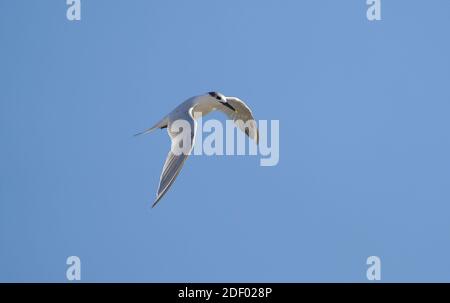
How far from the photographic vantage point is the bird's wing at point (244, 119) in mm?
15016

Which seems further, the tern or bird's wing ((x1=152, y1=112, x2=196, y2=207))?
the tern

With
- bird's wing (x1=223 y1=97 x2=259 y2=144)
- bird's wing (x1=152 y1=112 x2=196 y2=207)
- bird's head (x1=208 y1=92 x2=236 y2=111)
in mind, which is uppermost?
bird's head (x1=208 y1=92 x2=236 y2=111)

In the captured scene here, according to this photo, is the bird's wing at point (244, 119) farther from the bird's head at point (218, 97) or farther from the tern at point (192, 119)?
the bird's head at point (218, 97)

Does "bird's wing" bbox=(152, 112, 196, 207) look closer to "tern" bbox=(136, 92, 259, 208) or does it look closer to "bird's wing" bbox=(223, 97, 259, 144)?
"tern" bbox=(136, 92, 259, 208)

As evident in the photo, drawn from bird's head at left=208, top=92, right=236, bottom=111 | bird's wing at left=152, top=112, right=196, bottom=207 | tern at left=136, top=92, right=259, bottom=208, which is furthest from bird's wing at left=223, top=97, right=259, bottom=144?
bird's wing at left=152, top=112, right=196, bottom=207

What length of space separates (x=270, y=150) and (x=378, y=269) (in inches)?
120

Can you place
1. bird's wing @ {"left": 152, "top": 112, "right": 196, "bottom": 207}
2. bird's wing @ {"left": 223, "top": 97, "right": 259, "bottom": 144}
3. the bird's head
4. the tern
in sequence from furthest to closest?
bird's wing @ {"left": 223, "top": 97, "right": 259, "bottom": 144}, the bird's head, the tern, bird's wing @ {"left": 152, "top": 112, "right": 196, "bottom": 207}

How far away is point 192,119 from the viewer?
1279 centimetres

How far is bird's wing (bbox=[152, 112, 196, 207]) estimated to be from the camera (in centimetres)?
1140

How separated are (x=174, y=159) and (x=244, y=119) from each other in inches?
142

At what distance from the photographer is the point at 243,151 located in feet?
48.5
